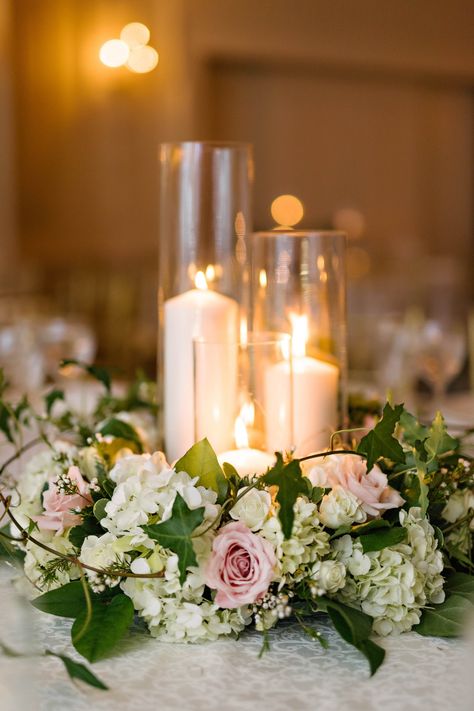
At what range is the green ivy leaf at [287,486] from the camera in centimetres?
101

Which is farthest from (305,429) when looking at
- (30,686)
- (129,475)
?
(30,686)

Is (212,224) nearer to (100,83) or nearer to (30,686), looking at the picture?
(30,686)

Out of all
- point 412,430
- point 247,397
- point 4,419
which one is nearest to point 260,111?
point 4,419

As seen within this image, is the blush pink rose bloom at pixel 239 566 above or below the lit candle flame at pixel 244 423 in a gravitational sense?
below

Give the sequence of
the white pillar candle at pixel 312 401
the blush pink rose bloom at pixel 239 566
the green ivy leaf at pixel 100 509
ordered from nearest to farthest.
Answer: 1. the blush pink rose bloom at pixel 239 566
2. the green ivy leaf at pixel 100 509
3. the white pillar candle at pixel 312 401

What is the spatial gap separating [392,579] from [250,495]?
0.59 feet

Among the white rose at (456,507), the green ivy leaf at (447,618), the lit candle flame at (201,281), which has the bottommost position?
the green ivy leaf at (447,618)

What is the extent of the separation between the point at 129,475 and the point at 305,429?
1.13 feet

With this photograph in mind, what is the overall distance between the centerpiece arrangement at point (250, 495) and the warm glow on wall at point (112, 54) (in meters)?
5.85

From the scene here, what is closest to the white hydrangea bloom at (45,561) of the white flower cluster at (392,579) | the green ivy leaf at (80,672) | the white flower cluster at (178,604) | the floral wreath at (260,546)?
the floral wreath at (260,546)

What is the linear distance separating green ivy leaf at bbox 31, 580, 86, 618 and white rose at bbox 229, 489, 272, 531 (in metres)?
0.20

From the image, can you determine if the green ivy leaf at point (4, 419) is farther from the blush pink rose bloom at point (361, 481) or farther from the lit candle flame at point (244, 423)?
the blush pink rose bloom at point (361, 481)

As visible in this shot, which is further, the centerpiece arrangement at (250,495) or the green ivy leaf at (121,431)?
the green ivy leaf at (121,431)

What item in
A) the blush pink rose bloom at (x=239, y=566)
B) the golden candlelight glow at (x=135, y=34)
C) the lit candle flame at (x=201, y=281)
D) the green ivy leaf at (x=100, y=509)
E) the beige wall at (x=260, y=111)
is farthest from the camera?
the golden candlelight glow at (x=135, y=34)
